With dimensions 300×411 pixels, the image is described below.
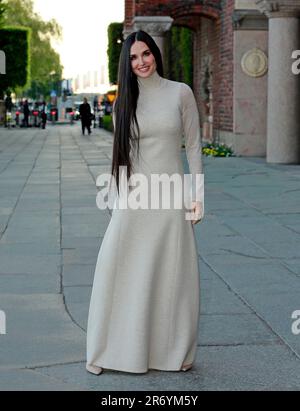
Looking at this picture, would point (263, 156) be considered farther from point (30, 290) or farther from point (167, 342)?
point (167, 342)

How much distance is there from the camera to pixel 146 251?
4.71 meters

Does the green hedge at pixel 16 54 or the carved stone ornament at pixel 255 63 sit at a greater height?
the green hedge at pixel 16 54

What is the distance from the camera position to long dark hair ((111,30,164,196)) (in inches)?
183

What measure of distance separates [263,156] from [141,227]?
18147mm

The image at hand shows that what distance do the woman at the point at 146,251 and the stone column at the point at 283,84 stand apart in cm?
1501

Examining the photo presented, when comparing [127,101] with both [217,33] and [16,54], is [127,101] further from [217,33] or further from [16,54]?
[16,54]

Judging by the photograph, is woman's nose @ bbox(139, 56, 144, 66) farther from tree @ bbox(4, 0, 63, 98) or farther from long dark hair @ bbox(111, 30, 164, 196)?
tree @ bbox(4, 0, 63, 98)

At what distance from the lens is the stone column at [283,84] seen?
19.3 metres

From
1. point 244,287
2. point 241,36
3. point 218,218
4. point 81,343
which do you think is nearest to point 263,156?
point 241,36

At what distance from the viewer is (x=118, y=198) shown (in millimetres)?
4793

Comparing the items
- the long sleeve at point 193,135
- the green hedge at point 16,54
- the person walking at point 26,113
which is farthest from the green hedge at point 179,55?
the long sleeve at point 193,135

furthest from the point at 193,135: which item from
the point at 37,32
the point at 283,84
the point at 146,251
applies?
the point at 37,32

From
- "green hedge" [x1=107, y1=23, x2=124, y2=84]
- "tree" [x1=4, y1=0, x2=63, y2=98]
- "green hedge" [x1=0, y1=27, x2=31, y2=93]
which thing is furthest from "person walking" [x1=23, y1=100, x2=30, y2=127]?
"tree" [x1=4, y1=0, x2=63, y2=98]

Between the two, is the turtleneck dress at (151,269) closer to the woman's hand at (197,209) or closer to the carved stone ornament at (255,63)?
the woman's hand at (197,209)
